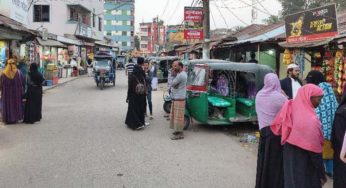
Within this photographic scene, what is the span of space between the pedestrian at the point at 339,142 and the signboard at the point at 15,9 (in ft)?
48.2

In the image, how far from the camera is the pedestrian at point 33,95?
1148cm

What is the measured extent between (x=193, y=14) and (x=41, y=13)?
27656 millimetres

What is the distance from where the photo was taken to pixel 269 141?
5.00 metres

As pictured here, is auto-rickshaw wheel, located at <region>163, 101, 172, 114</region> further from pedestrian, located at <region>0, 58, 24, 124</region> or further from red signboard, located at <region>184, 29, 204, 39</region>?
red signboard, located at <region>184, 29, 204, 39</region>

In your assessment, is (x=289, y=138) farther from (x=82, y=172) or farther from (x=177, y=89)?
(x=177, y=89)

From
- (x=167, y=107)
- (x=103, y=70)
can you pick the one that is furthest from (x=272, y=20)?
(x=167, y=107)

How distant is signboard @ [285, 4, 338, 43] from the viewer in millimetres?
10500

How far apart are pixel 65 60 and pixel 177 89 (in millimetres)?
29934

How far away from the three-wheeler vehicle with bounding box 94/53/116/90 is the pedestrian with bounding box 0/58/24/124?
12.3 meters

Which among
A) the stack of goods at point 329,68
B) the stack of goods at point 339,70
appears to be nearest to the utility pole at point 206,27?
the stack of goods at point 329,68

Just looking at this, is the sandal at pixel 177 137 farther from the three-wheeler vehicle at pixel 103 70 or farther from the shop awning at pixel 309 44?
the three-wheeler vehicle at pixel 103 70

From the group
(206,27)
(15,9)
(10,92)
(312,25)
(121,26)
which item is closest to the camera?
(10,92)

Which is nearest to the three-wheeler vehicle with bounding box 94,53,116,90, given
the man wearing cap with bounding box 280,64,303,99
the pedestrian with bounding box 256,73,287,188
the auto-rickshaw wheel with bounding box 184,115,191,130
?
the auto-rickshaw wheel with bounding box 184,115,191,130

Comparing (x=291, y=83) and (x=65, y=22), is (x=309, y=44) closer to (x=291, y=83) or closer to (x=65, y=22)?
(x=291, y=83)
